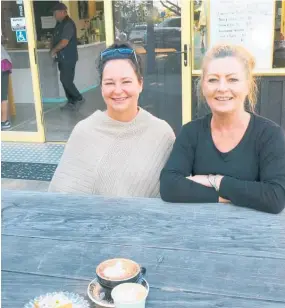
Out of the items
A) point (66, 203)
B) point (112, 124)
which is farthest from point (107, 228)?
point (112, 124)

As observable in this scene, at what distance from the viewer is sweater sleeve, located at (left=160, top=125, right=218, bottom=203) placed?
1.74 metres

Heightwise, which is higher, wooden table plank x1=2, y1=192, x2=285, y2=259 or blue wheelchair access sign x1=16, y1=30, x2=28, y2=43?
blue wheelchair access sign x1=16, y1=30, x2=28, y2=43

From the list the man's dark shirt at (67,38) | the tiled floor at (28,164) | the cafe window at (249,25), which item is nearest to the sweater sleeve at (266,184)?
the tiled floor at (28,164)

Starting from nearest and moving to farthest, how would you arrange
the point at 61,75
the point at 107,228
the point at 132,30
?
1. the point at 107,228
2. the point at 132,30
3. the point at 61,75

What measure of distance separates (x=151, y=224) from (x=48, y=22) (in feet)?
18.9

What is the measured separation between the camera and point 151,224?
5.15 feet

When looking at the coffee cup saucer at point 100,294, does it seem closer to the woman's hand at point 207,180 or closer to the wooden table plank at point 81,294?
the wooden table plank at point 81,294

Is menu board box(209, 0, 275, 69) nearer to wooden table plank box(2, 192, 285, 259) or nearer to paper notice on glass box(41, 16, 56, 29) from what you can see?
wooden table plank box(2, 192, 285, 259)

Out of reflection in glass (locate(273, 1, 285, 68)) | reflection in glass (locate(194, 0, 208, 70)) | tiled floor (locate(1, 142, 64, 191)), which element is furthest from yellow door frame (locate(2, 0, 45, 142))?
reflection in glass (locate(273, 1, 285, 68))

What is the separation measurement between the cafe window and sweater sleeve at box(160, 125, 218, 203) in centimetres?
261

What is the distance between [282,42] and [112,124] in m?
2.79

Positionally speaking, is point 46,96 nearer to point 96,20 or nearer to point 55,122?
point 55,122

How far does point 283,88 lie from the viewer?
14.0 feet

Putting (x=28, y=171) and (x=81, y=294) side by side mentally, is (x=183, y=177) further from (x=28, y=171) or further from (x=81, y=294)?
(x=28, y=171)
